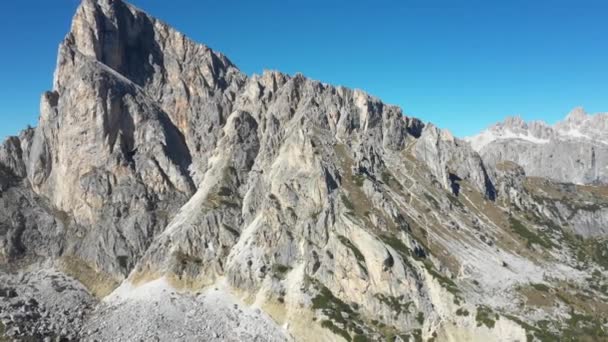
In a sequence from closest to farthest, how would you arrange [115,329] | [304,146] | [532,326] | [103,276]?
[532,326] → [115,329] → [103,276] → [304,146]

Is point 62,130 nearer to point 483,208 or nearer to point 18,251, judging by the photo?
point 18,251

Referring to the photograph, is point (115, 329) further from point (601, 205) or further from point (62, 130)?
point (601, 205)

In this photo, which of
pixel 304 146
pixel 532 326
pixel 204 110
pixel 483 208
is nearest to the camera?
pixel 532 326

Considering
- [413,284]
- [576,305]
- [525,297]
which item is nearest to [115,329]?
[413,284]

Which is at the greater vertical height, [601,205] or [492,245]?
[601,205]

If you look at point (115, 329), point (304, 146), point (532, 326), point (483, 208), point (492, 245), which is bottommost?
point (115, 329)

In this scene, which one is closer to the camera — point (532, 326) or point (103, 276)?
point (532, 326)
